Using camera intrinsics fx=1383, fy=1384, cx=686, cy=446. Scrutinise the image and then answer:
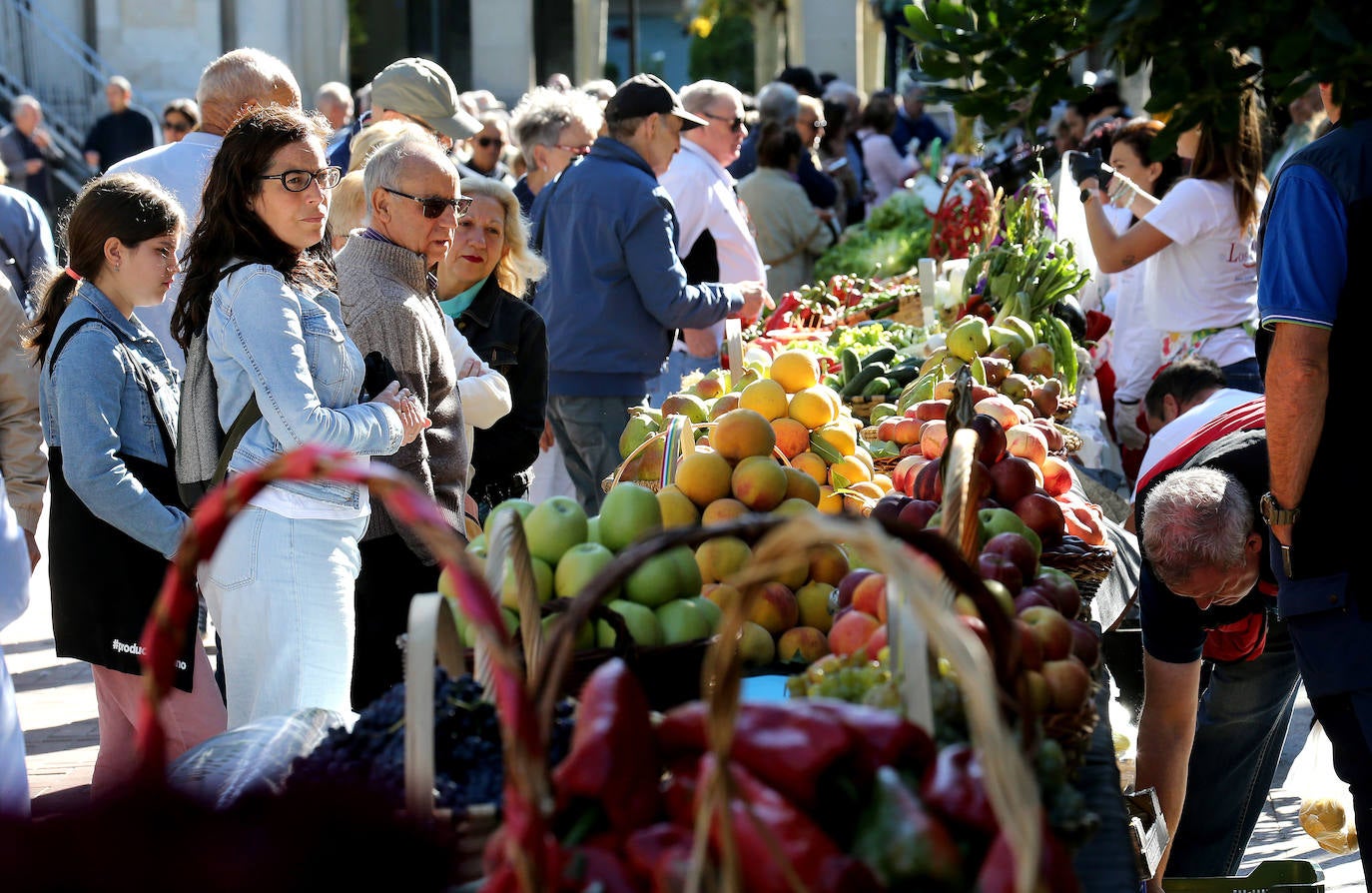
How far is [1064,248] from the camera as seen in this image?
20.0 feet

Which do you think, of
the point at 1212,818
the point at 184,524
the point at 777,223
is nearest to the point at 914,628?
the point at 184,524

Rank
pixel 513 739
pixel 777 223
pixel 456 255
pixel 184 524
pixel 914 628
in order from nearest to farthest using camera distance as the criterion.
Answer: pixel 513 739, pixel 914 628, pixel 184 524, pixel 456 255, pixel 777 223

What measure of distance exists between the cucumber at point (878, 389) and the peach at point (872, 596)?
102 inches

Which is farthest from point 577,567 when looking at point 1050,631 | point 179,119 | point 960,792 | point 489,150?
point 179,119

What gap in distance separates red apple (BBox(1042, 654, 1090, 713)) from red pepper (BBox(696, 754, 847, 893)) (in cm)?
77

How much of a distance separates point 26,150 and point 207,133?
10421mm

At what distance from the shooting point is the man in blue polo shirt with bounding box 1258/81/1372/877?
278 cm

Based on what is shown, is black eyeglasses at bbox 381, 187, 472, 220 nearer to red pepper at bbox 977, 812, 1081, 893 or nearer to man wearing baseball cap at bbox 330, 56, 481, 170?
man wearing baseball cap at bbox 330, 56, 481, 170

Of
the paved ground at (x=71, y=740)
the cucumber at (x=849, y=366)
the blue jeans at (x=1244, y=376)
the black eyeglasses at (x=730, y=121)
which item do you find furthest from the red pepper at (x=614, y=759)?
the black eyeglasses at (x=730, y=121)

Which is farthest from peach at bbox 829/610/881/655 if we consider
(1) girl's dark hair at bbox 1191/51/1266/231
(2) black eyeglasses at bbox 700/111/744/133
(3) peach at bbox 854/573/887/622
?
(2) black eyeglasses at bbox 700/111/744/133

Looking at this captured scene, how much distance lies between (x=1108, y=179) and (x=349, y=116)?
6328 millimetres

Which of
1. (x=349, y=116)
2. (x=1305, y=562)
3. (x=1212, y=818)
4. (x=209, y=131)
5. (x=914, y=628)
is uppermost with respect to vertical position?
(x=349, y=116)

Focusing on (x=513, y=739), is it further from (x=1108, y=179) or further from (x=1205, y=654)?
(x=1108, y=179)

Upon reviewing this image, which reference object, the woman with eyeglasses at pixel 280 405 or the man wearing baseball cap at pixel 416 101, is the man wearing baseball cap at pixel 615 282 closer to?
the man wearing baseball cap at pixel 416 101
